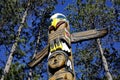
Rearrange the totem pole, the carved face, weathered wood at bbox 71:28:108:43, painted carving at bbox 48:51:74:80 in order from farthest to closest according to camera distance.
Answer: weathered wood at bbox 71:28:108:43, the carved face, the totem pole, painted carving at bbox 48:51:74:80

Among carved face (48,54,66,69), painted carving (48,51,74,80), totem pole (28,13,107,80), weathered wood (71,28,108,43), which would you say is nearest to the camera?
painted carving (48,51,74,80)

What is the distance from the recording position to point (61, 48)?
586cm

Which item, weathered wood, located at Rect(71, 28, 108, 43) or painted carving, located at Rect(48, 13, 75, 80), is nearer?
painted carving, located at Rect(48, 13, 75, 80)

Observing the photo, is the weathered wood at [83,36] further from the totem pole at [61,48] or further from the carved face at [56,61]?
the carved face at [56,61]

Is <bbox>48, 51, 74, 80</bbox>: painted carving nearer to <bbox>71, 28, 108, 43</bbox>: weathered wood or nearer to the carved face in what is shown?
the carved face

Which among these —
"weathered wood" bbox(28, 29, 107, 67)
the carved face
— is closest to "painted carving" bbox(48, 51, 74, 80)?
the carved face

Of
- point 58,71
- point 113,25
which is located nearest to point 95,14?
point 113,25

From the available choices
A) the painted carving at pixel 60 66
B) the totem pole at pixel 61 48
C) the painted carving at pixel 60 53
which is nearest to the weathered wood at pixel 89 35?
the totem pole at pixel 61 48

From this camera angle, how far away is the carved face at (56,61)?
550cm

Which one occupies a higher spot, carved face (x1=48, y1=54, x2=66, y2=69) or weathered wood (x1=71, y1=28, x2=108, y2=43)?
weathered wood (x1=71, y1=28, x2=108, y2=43)

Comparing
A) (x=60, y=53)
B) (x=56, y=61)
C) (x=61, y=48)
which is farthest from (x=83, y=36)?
(x=56, y=61)

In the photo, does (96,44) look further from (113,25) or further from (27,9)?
(27,9)

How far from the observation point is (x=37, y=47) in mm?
15516

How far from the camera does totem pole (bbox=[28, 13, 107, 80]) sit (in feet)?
17.7
